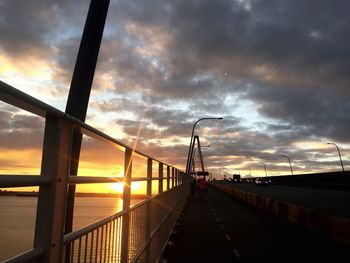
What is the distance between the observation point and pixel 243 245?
1214cm

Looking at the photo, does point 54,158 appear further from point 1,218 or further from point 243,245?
point 243,245

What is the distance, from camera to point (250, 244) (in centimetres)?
1227

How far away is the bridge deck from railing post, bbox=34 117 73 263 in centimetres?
764

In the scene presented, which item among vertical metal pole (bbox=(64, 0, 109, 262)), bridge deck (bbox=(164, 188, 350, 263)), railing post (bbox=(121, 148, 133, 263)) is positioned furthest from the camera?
bridge deck (bbox=(164, 188, 350, 263))

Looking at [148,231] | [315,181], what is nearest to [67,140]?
[148,231]

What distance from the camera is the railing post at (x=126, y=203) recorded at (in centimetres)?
439

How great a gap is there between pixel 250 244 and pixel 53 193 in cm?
1102

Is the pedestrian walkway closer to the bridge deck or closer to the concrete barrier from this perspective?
the bridge deck

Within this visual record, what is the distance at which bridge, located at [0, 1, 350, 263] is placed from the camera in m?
2.20

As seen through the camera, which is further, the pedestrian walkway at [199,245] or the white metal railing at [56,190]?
the pedestrian walkway at [199,245]

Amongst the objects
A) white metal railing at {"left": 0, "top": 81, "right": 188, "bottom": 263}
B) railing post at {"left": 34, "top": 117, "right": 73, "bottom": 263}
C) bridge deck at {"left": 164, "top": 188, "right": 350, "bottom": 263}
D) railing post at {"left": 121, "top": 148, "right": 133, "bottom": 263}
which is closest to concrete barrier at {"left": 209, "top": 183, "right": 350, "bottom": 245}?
bridge deck at {"left": 164, "top": 188, "right": 350, "bottom": 263}

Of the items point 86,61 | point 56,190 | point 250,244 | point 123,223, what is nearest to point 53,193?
point 56,190

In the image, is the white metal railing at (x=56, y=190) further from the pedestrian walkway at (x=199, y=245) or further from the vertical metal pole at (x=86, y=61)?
the pedestrian walkway at (x=199, y=245)

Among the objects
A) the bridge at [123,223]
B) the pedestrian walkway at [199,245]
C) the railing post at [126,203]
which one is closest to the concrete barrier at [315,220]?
the bridge at [123,223]
